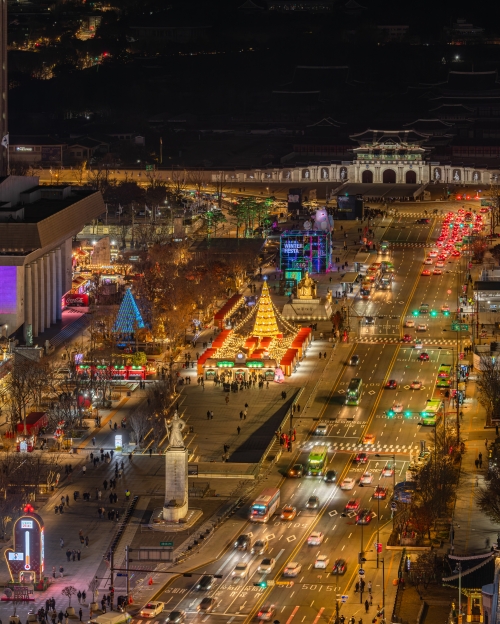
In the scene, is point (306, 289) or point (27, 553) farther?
point (306, 289)

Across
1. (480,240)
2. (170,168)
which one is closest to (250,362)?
(480,240)

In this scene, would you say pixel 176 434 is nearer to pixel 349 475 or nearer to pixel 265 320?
pixel 349 475

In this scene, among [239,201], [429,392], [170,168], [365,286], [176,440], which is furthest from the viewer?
[170,168]

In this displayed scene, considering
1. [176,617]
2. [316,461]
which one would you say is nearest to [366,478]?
[316,461]

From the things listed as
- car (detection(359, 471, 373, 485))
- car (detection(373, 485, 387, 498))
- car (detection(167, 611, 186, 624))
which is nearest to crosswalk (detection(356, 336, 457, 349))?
car (detection(359, 471, 373, 485))

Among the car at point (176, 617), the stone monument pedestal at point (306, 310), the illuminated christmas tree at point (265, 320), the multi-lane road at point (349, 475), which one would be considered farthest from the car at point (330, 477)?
the stone monument pedestal at point (306, 310)

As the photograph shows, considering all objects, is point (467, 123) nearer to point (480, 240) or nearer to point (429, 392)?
point (480, 240)
